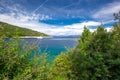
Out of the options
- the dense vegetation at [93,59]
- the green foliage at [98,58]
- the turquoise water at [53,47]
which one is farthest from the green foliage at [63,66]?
the turquoise water at [53,47]

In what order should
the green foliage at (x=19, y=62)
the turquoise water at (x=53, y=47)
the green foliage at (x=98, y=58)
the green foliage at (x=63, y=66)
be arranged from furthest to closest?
the green foliage at (x=63, y=66)
the green foliage at (x=98, y=58)
the turquoise water at (x=53, y=47)
the green foliage at (x=19, y=62)

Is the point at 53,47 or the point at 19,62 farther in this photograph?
the point at 53,47

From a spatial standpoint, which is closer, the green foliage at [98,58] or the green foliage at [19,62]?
the green foliage at [19,62]

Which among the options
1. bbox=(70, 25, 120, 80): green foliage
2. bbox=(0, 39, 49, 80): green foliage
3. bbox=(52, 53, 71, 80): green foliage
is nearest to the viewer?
bbox=(0, 39, 49, 80): green foliage

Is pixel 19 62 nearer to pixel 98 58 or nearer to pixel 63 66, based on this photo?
pixel 98 58

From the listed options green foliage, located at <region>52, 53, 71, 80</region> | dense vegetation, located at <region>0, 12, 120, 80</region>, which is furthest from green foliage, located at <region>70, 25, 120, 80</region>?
green foliage, located at <region>52, 53, 71, 80</region>

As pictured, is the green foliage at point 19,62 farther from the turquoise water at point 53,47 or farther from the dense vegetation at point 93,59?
the dense vegetation at point 93,59

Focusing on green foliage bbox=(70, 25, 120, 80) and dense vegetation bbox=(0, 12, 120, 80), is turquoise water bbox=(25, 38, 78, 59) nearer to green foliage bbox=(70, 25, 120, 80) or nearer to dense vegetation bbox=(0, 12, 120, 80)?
dense vegetation bbox=(0, 12, 120, 80)

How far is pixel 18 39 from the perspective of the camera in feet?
21.1

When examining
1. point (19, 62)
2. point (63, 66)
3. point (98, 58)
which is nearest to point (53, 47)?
point (63, 66)

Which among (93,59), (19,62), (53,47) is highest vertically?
(19,62)

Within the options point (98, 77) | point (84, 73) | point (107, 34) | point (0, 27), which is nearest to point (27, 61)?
point (0, 27)

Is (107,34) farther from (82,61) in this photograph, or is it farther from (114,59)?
(82,61)

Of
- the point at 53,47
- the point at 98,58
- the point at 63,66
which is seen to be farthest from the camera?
the point at 53,47
